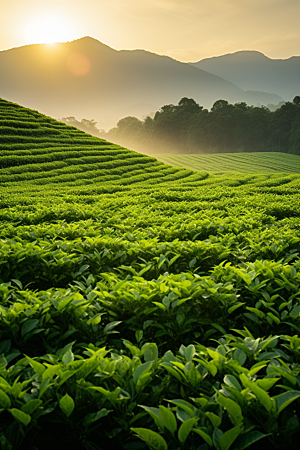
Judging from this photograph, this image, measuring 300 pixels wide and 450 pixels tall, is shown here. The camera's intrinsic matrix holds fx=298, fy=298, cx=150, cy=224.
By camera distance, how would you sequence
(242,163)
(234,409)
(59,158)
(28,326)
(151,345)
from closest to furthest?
(234,409), (151,345), (28,326), (59,158), (242,163)

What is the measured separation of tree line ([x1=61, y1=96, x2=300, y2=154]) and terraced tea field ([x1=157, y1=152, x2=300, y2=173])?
1505 centimetres

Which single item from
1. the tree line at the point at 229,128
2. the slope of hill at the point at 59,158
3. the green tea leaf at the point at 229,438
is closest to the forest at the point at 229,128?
the tree line at the point at 229,128

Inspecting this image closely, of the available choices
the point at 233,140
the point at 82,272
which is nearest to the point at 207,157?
the point at 233,140

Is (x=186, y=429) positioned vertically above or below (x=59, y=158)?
below

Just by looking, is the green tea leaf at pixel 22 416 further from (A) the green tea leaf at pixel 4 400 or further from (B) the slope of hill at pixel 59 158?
(B) the slope of hill at pixel 59 158

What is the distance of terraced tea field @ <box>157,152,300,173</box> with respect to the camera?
4144 centimetres

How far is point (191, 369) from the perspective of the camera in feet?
5.45

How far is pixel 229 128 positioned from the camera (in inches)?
2613

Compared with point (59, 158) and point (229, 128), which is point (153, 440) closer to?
point (59, 158)

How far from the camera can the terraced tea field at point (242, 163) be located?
41.4 meters

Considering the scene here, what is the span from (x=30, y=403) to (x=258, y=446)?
3.70ft

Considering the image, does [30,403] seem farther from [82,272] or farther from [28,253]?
[28,253]

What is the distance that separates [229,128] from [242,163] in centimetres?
2462

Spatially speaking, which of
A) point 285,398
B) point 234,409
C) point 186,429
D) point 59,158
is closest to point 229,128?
point 59,158
